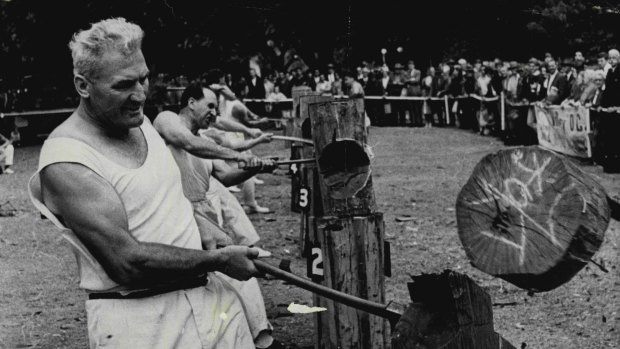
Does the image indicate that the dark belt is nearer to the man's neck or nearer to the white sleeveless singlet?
the white sleeveless singlet

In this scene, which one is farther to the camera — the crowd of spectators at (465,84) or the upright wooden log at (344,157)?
the crowd of spectators at (465,84)

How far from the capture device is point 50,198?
3.06m

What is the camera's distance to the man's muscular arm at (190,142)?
22.6 ft

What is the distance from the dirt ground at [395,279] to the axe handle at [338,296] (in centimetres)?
156

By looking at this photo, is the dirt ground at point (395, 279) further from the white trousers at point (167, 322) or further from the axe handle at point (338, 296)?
the white trousers at point (167, 322)

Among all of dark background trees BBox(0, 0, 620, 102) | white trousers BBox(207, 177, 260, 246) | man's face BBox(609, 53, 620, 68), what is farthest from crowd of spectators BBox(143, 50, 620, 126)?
white trousers BBox(207, 177, 260, 246)

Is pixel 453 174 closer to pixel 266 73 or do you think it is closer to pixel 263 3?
pixel 263 3

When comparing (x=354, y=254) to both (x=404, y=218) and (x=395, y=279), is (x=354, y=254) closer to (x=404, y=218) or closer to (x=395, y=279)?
(x=395, y=279)

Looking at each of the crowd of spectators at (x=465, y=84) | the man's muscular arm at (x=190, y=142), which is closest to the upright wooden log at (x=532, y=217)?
the man's muscular arm at (x=190, y=142)

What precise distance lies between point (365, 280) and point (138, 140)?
199 cm

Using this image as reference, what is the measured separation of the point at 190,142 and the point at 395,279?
251 centimetres

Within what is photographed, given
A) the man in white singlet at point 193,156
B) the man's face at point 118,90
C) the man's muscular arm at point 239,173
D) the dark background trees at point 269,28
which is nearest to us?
the man's face at point 118,90

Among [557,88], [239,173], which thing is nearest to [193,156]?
[239,173]

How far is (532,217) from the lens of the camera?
292 centimetres
